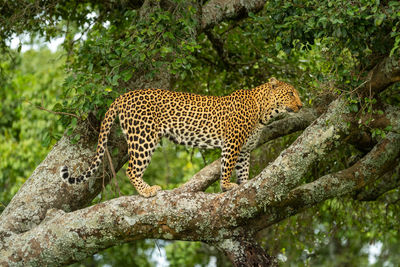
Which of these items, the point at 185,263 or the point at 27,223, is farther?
the point at 185,263

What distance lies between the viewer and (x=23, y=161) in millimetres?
16594

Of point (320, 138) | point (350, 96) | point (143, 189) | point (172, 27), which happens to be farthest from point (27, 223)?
point (350, 96)

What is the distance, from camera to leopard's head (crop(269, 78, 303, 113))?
8367mm

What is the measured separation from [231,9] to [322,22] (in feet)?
12.0

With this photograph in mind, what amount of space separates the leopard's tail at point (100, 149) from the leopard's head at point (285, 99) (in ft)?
7.45

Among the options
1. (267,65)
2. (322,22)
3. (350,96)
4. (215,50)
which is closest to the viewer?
(322,22)

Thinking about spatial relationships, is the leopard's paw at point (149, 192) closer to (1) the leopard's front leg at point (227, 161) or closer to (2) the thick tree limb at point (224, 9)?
(1) the leopard's front leg at point (227, 161)

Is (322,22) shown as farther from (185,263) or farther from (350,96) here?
(185,263)

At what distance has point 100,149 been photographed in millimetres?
7703

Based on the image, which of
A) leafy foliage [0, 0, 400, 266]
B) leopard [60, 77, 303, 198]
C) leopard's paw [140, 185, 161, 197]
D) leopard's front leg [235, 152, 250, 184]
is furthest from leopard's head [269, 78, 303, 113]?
leopard's paw [140, 185, 161, 197]

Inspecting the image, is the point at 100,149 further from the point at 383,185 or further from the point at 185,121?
the point at 383,185

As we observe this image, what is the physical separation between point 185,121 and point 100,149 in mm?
1173

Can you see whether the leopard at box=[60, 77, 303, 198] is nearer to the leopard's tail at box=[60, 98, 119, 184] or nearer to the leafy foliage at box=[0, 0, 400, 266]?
the leopard's tail at box=[60, 98, 119, 184]

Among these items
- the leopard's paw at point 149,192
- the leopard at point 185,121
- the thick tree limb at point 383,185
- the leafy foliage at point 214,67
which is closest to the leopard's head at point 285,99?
the leopard at point 185,121
